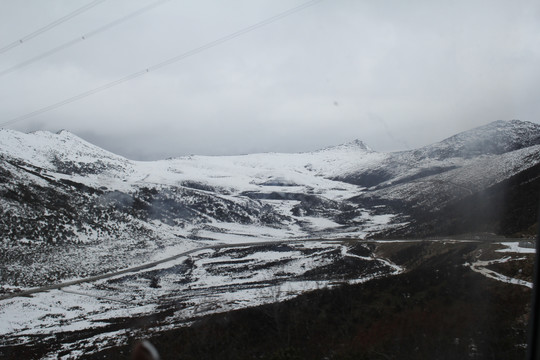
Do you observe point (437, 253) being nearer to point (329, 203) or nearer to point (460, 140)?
point (329, 203)

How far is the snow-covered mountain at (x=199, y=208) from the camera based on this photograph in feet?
217

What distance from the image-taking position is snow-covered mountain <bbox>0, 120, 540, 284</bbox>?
217 ft

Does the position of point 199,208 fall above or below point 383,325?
above

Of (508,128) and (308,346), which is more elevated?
(508,128)

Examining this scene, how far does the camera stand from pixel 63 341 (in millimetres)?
30250

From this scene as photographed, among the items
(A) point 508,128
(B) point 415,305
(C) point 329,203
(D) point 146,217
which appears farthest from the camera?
(A) point 508,128

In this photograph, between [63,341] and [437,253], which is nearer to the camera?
[63,341]

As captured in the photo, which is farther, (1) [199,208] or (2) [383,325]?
(1) [199,208]

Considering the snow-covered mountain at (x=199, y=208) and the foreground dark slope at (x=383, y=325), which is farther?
the snow-covered mountain at (x=199, y=208)

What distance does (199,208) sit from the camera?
11781 cm

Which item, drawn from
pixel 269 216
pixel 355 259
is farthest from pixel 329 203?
pixel 355 259

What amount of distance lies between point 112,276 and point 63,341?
28147 mm

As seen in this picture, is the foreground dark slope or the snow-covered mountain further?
the snow-covered mountain

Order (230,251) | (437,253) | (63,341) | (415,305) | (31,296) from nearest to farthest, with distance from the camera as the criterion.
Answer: (415,305)
(63,341)
(437,253)
(31,296)
(230,251)
